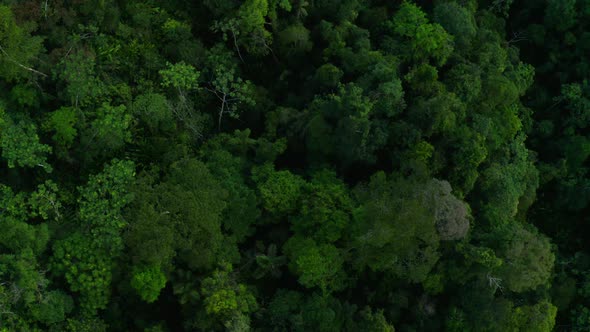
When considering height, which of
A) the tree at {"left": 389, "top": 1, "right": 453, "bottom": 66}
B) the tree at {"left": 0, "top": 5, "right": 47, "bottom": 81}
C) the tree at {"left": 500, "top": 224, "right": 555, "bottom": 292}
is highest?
the tree at {"left": 389, "top": 1, "right": 453, "bottom": 66}

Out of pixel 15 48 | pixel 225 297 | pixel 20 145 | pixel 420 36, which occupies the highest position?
pixel 420 36

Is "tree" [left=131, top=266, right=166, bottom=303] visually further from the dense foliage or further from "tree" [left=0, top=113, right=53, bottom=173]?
"tree" [left=0, top=113, right=53, bottom=173]

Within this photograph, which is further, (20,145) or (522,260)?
(522,260)

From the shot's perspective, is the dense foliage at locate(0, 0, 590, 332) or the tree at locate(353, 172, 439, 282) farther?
the dense foliage at locate(0, 0, 590, 332)

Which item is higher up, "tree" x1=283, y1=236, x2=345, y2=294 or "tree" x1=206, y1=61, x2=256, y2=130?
"tree" x1=206, y1=61, x2=256, y2=130

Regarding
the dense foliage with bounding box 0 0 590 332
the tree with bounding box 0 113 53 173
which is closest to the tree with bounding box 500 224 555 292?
the dense foliage with bounding box 0 0 590 332

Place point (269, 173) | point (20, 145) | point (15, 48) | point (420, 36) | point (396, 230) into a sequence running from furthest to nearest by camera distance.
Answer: point (420, 36) < point (269, 173) < point (15, 48) < point (20, 145) < point (396, 230)

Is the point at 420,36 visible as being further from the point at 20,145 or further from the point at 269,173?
the point at 20,145

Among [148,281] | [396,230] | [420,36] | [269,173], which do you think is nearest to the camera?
[396,230]

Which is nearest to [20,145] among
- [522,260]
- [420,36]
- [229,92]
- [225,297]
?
[229,92]
